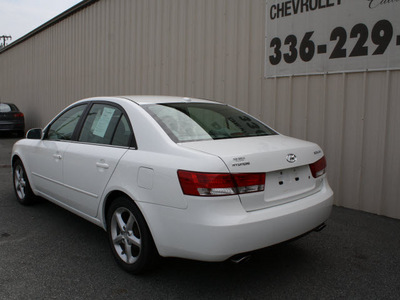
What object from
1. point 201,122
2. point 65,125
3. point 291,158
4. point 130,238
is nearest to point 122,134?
point 201,122

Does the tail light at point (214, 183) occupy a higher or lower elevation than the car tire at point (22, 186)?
higher

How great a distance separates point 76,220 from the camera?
450 centimetres

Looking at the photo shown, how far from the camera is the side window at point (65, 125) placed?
4055 mm

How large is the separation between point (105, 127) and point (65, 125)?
0.94 meters

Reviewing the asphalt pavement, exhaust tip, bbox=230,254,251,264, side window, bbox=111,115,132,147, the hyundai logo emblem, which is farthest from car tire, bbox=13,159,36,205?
the hyundai logo emblem

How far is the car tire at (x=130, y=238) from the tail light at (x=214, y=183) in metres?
→ 0.55

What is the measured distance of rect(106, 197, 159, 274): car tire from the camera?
2.85m

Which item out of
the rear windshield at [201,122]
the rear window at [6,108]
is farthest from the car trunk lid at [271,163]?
the rear window at [6,108]

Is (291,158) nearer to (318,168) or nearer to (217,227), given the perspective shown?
(318,168)

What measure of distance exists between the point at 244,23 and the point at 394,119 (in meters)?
2.92

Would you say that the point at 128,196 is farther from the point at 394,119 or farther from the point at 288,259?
the point at 394,119

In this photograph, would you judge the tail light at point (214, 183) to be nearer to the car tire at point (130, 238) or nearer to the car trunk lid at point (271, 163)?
the car trunk lid at point (271, 163)

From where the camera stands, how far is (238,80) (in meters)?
6.45

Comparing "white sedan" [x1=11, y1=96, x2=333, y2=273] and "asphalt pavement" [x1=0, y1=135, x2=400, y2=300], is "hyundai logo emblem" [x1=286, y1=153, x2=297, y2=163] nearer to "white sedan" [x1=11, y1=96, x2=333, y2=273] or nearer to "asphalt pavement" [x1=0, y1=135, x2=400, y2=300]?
"white sedan" [x1=11, y1=96, x2=333, y2=273]
